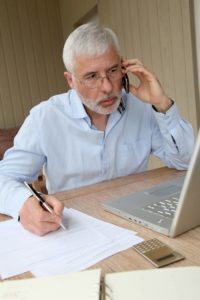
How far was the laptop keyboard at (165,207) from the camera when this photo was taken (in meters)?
0.78

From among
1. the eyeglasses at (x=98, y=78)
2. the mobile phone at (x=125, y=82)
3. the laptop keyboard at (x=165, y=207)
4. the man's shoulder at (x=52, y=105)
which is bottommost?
the laptop keyboard at (x=165, y=207)

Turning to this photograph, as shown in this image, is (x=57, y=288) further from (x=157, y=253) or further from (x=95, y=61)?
(x=95, y=61)

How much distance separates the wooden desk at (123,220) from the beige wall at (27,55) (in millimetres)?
3404

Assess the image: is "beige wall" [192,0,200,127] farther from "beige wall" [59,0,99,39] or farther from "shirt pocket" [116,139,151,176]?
"beige wall" [59,0,99,39]

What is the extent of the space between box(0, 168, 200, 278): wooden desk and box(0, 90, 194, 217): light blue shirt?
6.5 inches

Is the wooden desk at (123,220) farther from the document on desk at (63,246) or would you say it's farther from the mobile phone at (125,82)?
the mobile phone at (125,82)

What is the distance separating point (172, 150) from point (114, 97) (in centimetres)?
31

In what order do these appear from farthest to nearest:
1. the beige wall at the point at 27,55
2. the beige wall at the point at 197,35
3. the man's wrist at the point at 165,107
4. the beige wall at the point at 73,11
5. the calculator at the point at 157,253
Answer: the beige wall at the point at 27,55 < the beige wall at the point at 73,11 < the beige wall at the point at 197,35 < the man's wrist at the point at 165,107 < the calculator at the point at 157,253

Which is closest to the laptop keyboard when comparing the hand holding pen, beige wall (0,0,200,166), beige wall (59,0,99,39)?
the hand holding pen

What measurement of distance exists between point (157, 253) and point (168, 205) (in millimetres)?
229

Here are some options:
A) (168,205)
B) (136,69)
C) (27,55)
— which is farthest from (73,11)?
(168,205)

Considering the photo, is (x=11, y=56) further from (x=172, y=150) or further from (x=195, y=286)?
(x=195, y=286)

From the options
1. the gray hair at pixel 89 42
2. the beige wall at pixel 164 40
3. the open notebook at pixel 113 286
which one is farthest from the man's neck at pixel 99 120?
the beige wall at pixel 164 40

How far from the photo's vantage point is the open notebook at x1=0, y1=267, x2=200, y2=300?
1.49ft
